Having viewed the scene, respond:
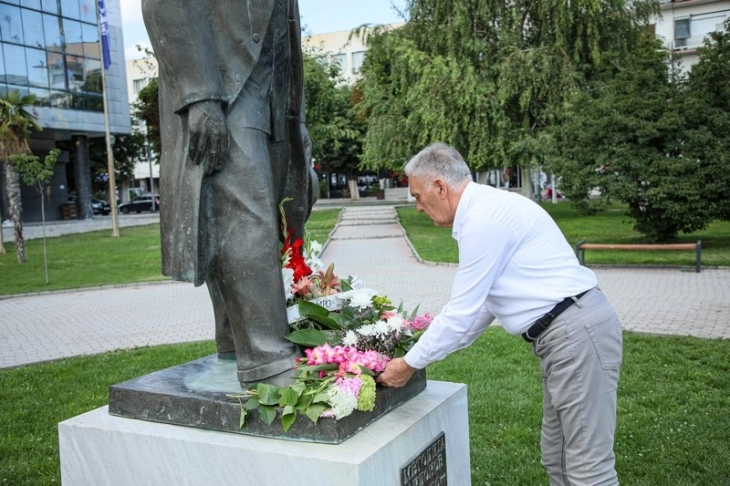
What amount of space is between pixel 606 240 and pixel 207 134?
56.9 feet

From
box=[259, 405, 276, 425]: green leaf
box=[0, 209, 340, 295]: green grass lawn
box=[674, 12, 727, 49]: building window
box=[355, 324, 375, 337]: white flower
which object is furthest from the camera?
box=[674, 12, 727, 49]: building window

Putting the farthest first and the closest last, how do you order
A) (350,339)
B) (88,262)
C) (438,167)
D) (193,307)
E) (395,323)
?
(88,262)
(193,307)
(395,323)
(350,339)
(438,167)

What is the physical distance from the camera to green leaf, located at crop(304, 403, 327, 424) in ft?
8.96

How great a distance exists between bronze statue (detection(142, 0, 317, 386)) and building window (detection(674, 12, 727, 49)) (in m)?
47.9

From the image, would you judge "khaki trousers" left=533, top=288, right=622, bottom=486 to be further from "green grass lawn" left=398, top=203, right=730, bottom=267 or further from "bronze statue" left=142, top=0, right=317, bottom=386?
"green grass lawn" left=398, top=203, right=730, bottom=267

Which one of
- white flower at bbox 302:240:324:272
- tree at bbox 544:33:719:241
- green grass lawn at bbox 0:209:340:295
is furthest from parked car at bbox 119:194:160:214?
white flower at bbox 302:240:324:272

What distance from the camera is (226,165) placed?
302 cm

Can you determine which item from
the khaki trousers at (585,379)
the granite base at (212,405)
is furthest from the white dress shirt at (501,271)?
the granite base at (212,405)

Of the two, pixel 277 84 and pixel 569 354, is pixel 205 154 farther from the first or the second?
pixel 569 354

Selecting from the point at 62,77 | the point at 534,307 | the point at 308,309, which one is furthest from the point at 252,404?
the point at 62,77

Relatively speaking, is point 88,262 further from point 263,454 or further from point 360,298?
point 263,454

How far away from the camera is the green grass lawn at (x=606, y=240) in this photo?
15.1 m

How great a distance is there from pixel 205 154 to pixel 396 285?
400 inches

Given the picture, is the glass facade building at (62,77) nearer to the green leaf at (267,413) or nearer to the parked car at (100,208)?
the parked car at (100,208)
